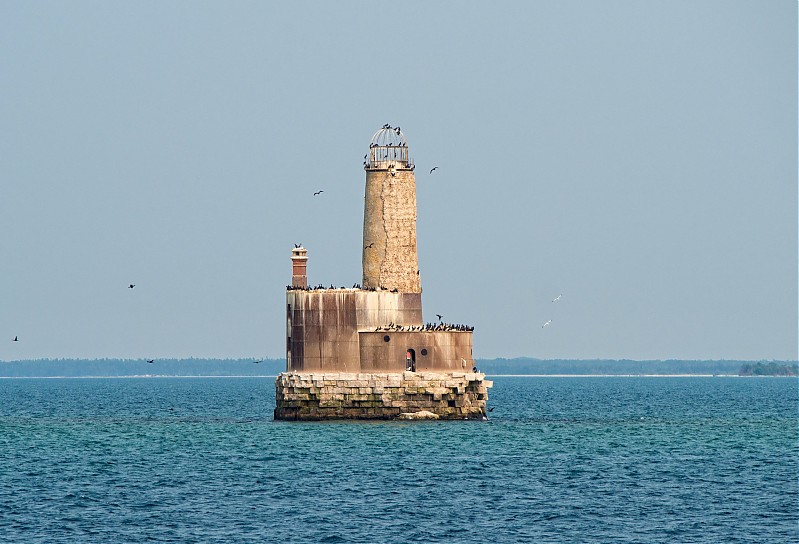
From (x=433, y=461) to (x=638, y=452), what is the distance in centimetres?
982

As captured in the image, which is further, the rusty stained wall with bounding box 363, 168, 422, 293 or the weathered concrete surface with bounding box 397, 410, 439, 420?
the rusty stained wall with bounding box 363, 168, 422, 293

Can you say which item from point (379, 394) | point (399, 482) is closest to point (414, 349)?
point (379, 394)

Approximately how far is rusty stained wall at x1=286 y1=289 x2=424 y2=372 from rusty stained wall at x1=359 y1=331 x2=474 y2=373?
56 centimetres

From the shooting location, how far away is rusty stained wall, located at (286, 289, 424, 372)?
69.4 meters

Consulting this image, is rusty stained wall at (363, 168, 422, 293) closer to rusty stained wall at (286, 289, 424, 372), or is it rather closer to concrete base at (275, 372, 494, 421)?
rusty stained wall at (286, 289, 424, 372)

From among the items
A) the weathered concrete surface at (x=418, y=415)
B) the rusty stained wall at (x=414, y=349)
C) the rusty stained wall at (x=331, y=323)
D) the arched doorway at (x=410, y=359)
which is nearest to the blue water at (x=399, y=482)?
the weathered concrete surface at (x=418, y=415)

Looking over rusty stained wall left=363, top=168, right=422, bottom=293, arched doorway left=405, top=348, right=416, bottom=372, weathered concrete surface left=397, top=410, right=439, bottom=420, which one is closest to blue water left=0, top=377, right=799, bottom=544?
weathered concrete surface left=397, top=410, right=439, bottom=420

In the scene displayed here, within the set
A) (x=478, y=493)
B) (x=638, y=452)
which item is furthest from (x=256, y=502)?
(x=638, y=452)

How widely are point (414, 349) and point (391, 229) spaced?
5.96m

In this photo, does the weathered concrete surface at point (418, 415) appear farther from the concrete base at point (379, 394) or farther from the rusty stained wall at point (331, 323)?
the rusty stained wall at point (331, 323)

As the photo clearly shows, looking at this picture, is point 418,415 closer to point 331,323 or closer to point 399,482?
point 331,323

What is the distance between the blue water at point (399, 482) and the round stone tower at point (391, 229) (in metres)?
7.45

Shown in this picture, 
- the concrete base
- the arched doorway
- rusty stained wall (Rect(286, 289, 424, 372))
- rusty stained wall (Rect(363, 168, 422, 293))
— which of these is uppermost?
rusty stained wall (Rect(363, 168, 422, 293))

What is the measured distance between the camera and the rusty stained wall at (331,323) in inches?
2731
